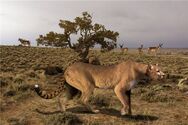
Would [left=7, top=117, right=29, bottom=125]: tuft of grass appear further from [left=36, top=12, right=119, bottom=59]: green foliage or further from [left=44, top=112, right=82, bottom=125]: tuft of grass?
[left=36, top=12, right=119, bottom=59]: green foliage

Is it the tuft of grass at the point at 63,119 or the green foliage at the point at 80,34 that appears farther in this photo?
the green foliage at the point at 80,34

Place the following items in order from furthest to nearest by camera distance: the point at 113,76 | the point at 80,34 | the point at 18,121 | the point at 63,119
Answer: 1. the point at 80,34
2. the point at 113,76
3. the point at 18,121
4. the point at 63,119

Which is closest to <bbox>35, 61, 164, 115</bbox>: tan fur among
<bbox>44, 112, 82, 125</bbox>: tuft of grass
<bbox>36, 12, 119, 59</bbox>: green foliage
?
<bbox>44, 112, 82, 125</bbox>: tuft of grass

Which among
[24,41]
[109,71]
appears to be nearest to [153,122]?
[109,71]

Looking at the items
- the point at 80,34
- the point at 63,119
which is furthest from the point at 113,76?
the point at 80,34

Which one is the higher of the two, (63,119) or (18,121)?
(63,119)

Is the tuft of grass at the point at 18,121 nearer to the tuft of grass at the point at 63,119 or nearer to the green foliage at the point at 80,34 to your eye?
the tuft of grass at the point at 63,119

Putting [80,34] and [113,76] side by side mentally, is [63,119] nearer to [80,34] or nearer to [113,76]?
[113,76]

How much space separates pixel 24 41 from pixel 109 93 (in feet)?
262

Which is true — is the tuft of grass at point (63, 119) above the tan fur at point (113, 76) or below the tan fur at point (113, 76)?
below

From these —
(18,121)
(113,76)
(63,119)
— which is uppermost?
(113,76)

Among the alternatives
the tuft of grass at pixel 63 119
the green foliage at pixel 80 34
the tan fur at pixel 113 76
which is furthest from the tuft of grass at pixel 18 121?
the green foliage at pixel 80 34

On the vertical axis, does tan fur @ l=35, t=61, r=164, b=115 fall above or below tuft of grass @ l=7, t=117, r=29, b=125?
above

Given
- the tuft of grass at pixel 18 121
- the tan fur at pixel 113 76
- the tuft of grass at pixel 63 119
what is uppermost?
the tan fur at pixel 113 76
